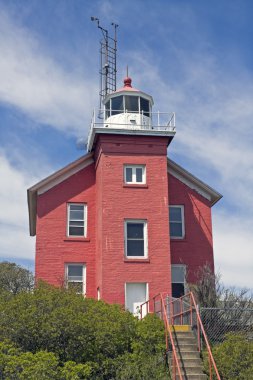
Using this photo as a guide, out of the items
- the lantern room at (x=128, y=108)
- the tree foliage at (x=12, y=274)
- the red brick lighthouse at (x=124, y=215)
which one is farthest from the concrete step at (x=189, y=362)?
the tree foliage at (x=12, y=274)

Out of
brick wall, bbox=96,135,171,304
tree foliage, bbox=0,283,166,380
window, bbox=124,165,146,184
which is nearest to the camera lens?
tree foliage, bbox=0,283,166,380

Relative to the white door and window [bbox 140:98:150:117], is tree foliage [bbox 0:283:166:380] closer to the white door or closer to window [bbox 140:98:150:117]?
the white door

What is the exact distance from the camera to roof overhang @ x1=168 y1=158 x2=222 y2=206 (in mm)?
24031

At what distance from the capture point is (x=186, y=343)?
1480 centimetres

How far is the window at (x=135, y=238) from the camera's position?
21219mm

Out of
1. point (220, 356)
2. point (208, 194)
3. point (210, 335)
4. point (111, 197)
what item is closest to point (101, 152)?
point (111, 197)

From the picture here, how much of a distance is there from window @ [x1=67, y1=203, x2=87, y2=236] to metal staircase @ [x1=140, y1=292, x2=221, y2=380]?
6897mm

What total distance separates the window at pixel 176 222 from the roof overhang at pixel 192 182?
125 cm

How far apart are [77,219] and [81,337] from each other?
9503 millimetres

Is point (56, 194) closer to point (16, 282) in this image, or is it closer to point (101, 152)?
point (101, 152)

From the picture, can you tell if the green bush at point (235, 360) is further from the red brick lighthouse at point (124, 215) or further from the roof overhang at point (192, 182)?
the roof overhang at point (192, 182)

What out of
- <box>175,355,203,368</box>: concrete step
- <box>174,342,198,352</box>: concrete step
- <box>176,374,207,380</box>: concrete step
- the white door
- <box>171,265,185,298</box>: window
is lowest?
<box>176,374,207,380</box>: concrete step

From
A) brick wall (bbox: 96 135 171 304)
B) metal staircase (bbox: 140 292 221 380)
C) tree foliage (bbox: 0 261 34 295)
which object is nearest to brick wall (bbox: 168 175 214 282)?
brick wall (bbox: 96 135 171 304)

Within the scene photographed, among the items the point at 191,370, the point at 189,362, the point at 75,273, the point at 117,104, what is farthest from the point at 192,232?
the point at 191,370
